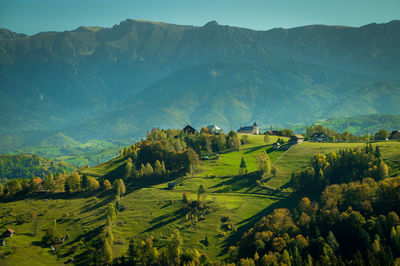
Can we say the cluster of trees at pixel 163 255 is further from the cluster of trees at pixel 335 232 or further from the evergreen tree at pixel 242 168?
the evergreen tree at pixel 242 168

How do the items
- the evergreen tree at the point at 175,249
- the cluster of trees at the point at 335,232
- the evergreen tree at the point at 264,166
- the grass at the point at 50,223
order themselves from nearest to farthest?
the cluster of trees at the point at 335,232
the evergreen tree at the point at 175,249
the grass at the point at 50,223
the evergreen tree at the point at 264,166

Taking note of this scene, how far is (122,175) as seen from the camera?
186 meters

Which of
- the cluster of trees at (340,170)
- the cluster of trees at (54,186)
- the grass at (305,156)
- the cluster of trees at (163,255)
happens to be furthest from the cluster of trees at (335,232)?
the cluster of trees at (54,186)

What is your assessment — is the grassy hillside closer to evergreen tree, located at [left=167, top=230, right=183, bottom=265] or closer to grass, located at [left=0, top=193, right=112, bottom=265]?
grass, located at [left=0, top=193, right=112, bottom=265]

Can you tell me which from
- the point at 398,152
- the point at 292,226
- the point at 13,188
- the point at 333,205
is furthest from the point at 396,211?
the point at 13,188

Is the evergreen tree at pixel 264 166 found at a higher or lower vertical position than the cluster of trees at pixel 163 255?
higher

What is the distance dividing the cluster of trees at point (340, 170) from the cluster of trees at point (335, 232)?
14.1 meters

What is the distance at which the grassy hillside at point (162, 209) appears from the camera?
119 meters

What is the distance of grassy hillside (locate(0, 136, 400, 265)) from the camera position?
119069 millimetres

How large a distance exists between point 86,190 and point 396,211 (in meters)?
131

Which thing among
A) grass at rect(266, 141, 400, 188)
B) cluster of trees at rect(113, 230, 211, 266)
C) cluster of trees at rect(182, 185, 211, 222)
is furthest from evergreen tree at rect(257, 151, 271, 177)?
cluster of trees at rect(113, 230, 211, 266)

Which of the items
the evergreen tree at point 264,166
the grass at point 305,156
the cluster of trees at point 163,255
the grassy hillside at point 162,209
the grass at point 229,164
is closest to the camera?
the cluster of trees at point 163,255

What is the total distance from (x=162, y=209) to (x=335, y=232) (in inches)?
2560

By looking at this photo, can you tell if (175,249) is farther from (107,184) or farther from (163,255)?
(107,184)
